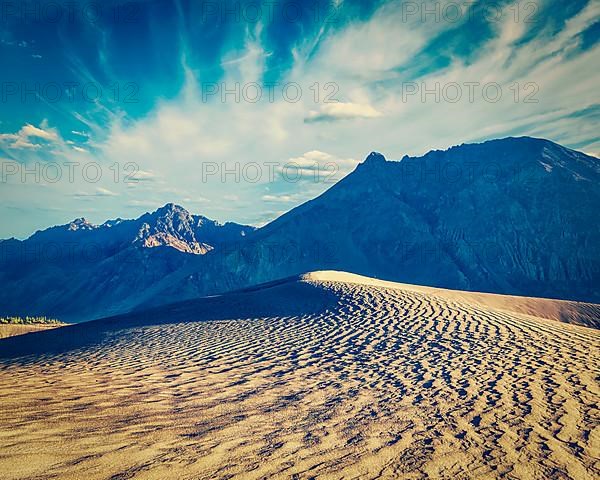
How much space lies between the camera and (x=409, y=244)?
68.2 metres

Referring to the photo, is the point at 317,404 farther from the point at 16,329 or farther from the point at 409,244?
the point at 409,244

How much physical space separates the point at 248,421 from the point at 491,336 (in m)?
8.45

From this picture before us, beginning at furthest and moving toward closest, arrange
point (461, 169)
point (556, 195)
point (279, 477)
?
point (461, 169)
point (556, 195)
point (279, 477)

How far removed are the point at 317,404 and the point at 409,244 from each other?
66.0 metres

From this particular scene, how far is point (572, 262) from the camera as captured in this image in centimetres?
5644

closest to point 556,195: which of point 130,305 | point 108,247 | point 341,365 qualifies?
point 341,365

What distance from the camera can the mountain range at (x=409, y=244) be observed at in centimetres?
5950

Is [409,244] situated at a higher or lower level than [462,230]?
lower

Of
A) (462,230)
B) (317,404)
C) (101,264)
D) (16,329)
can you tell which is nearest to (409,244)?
(462,230)

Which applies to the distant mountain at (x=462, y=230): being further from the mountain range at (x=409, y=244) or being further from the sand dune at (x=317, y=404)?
the sand dune at (x=317, y=404)

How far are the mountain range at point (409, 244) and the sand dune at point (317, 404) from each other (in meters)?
52.2

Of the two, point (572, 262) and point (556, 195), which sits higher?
point (556, 195)

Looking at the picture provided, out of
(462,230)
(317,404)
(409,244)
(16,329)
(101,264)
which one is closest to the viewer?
(317,404)

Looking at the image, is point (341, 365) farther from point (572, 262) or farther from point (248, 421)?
point (572, 262)
